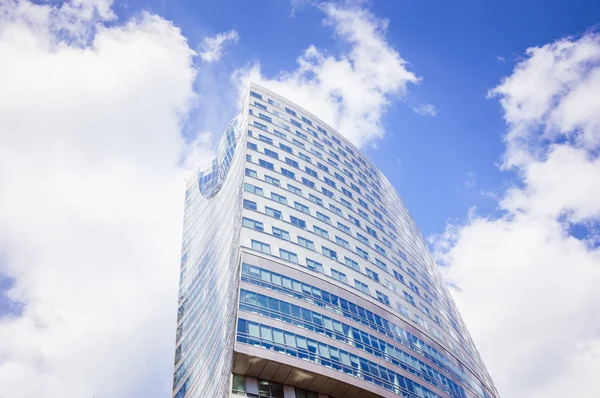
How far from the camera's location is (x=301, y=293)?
49469mm

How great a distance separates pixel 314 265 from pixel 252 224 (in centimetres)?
824

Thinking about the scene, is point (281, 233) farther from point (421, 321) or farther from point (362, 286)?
point (421, 321)

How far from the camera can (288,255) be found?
2087 inches

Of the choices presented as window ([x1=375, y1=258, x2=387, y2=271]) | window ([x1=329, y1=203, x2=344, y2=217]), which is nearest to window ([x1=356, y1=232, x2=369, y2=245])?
window ([x1=375, y1=258, x2=387, y2=271])

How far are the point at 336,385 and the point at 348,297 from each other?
41.5 ft

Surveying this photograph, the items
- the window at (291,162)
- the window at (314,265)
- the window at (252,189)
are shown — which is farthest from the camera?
the window at (291,162)

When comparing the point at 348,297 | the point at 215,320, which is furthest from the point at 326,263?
the point at 215,320

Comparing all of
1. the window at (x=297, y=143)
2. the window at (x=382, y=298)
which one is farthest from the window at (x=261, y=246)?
the window at (x=297, y=143)

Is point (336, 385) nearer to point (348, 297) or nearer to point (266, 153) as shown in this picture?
point (348, 297)

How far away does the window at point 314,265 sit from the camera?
54.1 metres

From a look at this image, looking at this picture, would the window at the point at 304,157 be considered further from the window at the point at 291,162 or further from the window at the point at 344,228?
the window at the point at 344,228

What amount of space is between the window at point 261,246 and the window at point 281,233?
105 inches

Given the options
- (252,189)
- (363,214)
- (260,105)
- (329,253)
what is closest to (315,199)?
(329,253)

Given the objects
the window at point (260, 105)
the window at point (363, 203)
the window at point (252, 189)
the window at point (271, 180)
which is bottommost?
the window at point (252, 189)
